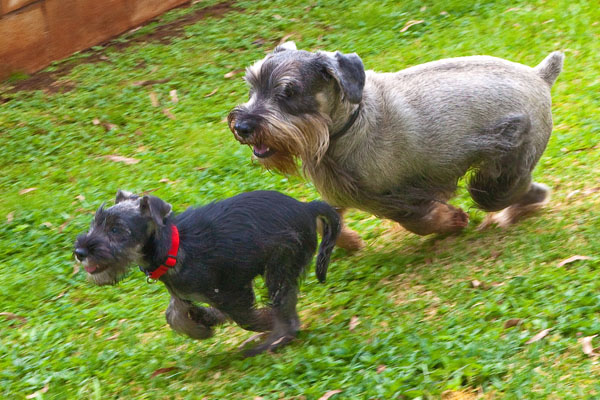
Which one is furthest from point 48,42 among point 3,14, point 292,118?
point 292,118

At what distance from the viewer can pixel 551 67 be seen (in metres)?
6.73

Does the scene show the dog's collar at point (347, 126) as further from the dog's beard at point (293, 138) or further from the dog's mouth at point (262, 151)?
the dog's mouth at point (262, 151)

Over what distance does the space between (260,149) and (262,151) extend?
2cm

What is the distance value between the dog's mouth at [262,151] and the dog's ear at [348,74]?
62 centimetres

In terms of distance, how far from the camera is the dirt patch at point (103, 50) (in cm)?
1145

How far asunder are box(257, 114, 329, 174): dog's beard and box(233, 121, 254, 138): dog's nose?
60 mm

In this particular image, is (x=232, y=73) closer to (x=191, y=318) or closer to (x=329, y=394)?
(x=191, y=318)

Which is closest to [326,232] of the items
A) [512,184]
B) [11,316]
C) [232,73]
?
[512,184]

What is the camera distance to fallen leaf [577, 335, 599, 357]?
468cm

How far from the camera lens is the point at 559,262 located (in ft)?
19.4

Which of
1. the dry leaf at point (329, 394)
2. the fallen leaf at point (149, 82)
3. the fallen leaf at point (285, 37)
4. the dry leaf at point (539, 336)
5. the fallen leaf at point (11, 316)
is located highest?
the fallen leaf at point (285, 37)

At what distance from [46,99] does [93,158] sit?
1755 mm

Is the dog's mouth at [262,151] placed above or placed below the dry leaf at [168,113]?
above

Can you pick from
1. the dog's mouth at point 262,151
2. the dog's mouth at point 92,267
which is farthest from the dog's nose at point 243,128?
the dog's mouth at point 92,267
